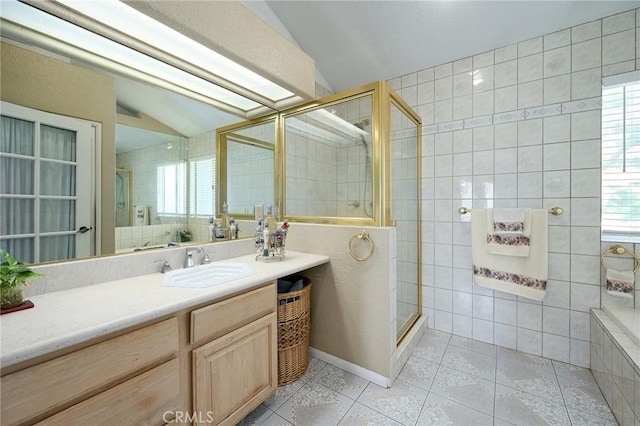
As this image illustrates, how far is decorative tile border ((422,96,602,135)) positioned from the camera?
5.91 ft

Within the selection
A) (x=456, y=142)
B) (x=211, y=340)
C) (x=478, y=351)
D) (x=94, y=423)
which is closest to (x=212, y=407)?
(x=211, y=340)

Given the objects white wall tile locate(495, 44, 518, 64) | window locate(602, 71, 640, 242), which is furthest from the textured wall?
window locate(602, 71, 640, 242)

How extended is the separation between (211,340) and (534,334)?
230 centimetres

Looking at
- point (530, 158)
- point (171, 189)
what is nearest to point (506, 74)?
point (530, 158)

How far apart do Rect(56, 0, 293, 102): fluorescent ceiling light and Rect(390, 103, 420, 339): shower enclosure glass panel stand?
962 mm

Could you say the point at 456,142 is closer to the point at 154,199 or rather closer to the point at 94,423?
the point at 154,199

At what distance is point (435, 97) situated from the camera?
2355 mm

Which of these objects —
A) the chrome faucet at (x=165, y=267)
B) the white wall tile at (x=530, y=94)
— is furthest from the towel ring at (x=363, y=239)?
the white wall tile at (x=530, y=94)

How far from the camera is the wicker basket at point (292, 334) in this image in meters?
1.60

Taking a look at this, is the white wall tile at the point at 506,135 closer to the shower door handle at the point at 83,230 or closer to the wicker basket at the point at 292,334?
the wicker basket at the point at 292,334

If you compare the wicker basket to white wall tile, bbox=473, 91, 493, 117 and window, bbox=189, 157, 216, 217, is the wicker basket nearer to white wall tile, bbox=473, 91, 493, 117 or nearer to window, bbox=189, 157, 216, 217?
window, bbox=189, 157, 216, 217

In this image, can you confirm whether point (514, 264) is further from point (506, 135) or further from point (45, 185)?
point (45, 185)

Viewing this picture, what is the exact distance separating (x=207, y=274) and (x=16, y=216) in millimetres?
805

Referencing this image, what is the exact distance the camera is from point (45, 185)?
1.13 m
